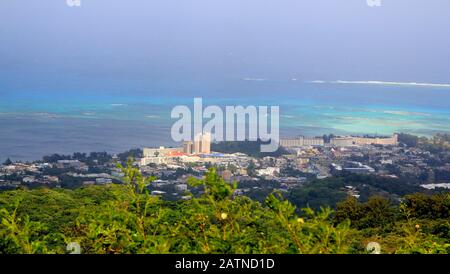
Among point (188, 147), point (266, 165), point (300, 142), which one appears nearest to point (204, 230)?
point (266, 165)

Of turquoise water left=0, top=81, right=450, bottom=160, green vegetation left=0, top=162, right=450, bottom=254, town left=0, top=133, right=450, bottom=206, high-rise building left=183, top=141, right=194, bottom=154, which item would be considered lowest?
town left=0, top=133, right=450, bottom=206

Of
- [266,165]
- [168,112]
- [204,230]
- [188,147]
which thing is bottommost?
[266,165]

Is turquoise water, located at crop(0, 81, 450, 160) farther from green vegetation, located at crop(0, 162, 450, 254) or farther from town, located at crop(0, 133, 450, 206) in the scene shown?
green vegetation, located at crop(0, 162, 450, 254)

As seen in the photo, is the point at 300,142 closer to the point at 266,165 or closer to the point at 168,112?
the point at 266,165

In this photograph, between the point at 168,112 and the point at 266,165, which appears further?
the point at 168,112

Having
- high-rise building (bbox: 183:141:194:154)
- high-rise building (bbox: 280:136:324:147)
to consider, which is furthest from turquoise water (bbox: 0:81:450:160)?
high-rise building (bbox: 183:141:194:154)

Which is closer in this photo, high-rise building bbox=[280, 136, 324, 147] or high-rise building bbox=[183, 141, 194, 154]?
high-rise building bbox=[183, 141, 194, 154]
